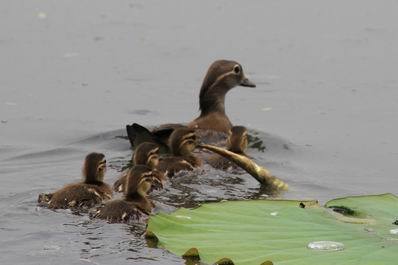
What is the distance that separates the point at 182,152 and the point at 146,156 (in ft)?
1.93

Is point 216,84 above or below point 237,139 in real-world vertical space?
above

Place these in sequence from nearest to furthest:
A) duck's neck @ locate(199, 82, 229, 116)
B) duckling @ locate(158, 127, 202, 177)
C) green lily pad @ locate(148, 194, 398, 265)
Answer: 1. green lily pad @ locate(148, 194, 398, 265)
2. duckling @ locate(158, 127, 202, 177)
3. duck's neck @ locate(199, 82, 229, 116)

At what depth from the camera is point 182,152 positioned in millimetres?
9289

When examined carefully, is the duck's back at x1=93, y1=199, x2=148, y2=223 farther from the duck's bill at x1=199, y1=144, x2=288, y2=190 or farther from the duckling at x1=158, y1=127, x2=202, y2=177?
the duckling at x1=158, y1=127, x2=202, y2=177

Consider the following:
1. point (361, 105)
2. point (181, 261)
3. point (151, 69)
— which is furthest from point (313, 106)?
point (181, 261)

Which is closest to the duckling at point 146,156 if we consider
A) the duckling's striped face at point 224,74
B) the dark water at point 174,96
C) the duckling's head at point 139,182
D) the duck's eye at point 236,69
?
the dark water at point 174,96

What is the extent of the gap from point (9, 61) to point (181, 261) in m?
6.57

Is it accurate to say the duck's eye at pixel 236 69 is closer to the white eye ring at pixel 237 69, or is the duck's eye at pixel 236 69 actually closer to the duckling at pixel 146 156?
the white eye ring at pixel 237 69

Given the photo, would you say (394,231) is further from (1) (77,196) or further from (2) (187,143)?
(2) (187,143)

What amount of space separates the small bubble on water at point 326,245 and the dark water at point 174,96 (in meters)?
0.87

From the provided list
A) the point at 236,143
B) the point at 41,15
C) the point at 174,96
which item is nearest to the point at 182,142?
the point at 236,143

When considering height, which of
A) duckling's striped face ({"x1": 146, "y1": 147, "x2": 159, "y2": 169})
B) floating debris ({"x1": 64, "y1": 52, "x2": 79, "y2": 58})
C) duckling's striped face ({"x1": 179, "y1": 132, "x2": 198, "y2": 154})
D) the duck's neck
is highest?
floating debris ({"x1": 64, "y1": 52, "x2": 79, "y2": 58})

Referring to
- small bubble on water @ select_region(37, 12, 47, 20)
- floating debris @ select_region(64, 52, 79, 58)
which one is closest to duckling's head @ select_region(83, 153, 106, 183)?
floating debris @ select_region(64, 52, 79, 58)

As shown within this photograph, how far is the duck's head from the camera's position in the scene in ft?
34.9
